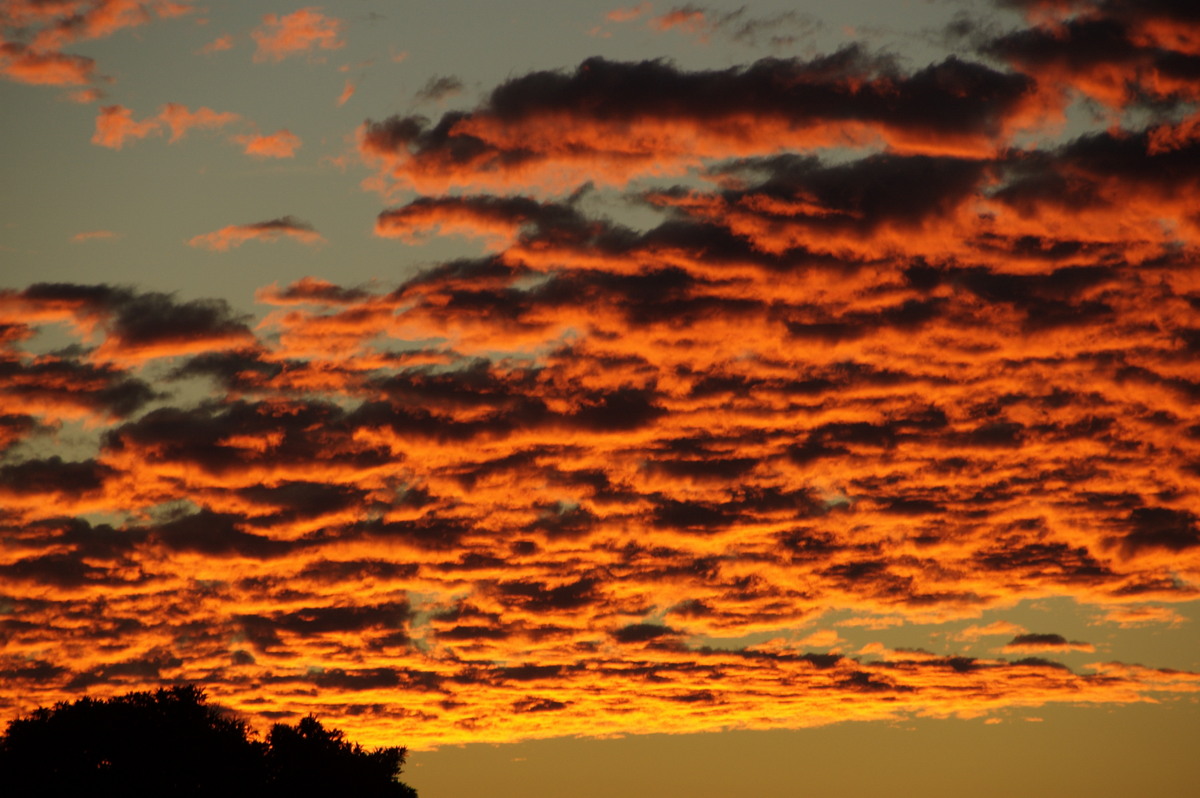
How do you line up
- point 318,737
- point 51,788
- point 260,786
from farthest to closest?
point 318,737 < point 260,786 < point 51,788

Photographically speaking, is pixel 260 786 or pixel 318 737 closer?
pixel 260 786

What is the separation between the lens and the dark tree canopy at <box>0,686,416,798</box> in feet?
240

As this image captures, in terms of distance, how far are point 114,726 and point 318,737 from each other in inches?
499

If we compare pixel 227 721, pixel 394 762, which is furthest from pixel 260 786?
pixel 394 762

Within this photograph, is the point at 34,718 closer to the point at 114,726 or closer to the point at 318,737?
the point at 114,726

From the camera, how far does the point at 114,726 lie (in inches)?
2970

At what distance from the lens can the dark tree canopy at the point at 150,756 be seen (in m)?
73.2

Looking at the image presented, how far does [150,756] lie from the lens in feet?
247

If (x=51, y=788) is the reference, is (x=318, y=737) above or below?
above

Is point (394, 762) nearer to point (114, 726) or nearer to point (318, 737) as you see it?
point (318, 737)

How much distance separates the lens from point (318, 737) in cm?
8400

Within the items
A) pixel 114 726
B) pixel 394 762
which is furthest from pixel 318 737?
pixel 114 726

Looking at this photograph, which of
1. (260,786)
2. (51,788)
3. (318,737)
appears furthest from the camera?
(318,737)

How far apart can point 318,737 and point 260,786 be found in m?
5.80
